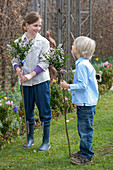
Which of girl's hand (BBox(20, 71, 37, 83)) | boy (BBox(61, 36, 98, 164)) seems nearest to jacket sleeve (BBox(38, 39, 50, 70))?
girl's hand (BBox(20, 71, 37, 83))

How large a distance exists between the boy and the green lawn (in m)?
0.29

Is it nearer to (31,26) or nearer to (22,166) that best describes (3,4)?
(31,26)

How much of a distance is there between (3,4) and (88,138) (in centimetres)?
377

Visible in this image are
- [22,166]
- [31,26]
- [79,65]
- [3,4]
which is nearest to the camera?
[79,65]

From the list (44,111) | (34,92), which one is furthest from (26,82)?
(44,111)

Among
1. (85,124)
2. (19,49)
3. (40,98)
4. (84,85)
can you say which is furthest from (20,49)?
(85,124)

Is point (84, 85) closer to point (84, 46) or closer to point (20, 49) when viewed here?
point (84, 46)

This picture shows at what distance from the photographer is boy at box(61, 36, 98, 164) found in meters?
2.95

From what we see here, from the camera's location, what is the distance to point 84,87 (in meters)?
2.93

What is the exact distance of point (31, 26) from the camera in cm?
347

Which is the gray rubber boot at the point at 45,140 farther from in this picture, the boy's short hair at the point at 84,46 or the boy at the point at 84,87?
the boy's short hair at the point at 84,46

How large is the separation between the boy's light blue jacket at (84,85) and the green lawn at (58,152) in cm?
74

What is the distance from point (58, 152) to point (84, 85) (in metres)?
1.13

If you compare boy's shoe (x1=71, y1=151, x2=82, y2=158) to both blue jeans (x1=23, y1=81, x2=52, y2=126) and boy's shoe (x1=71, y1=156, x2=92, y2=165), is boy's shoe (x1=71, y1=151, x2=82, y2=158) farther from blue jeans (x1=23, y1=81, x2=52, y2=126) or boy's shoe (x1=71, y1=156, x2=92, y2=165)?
blue jeans (x1=23, y1=81, x2=52, y2=126)
